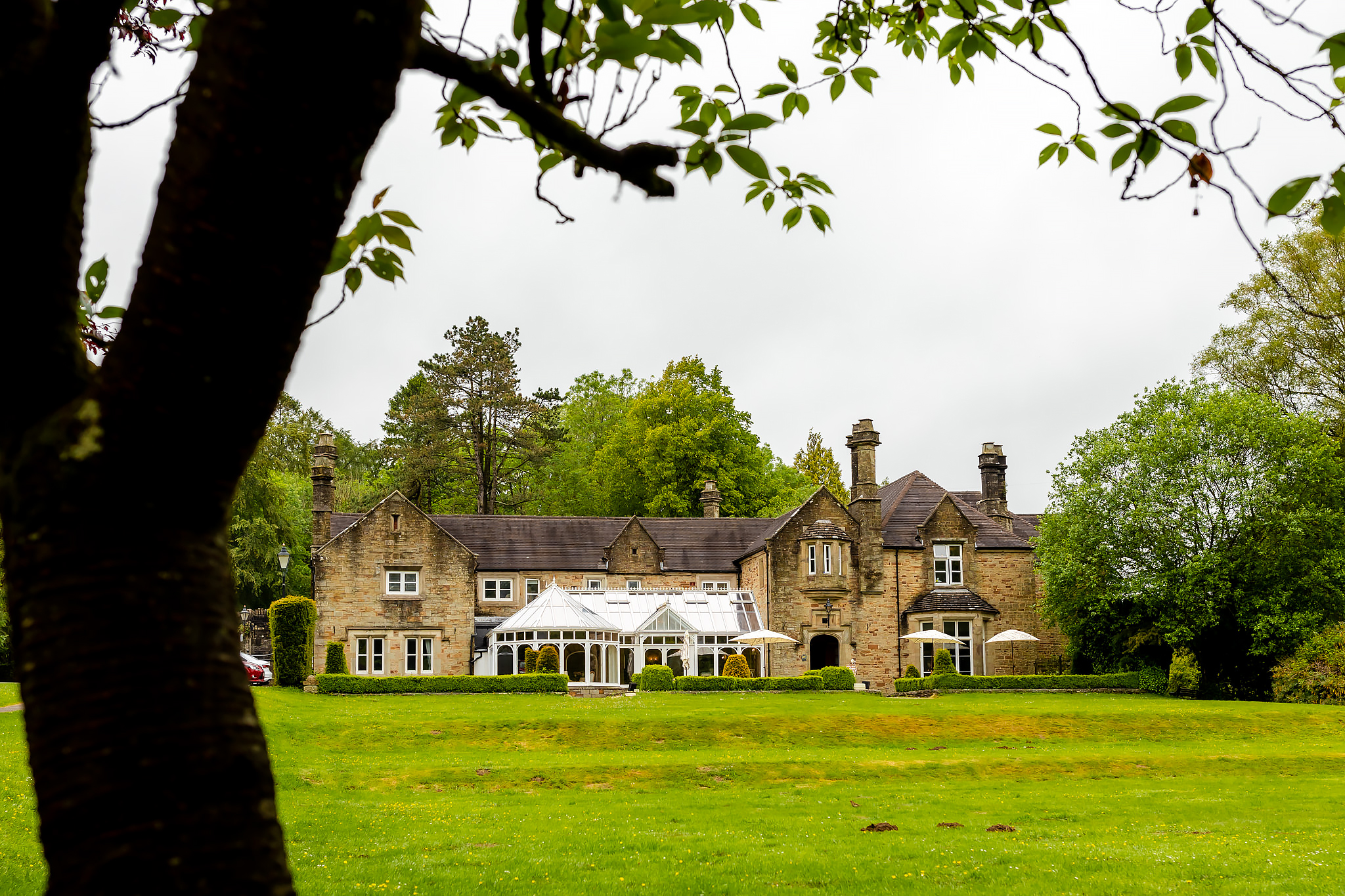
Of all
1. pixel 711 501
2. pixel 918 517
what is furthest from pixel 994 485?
pixel 711 501

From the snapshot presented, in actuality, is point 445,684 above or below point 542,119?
below

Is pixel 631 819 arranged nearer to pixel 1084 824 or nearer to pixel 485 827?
pixel 485 827

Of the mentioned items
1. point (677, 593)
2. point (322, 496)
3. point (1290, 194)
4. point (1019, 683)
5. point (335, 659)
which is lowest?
point (1019, 683)

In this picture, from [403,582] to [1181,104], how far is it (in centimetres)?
4520

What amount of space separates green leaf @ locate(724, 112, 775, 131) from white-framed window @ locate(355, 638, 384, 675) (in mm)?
44823

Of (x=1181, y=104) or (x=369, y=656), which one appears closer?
(x=1181, y=104)

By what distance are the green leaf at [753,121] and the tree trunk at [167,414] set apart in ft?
2.87

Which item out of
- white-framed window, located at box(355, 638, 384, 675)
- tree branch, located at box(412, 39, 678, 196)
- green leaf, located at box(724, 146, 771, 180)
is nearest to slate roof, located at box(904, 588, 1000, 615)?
white-framed window, located at box(355, 638, 384, 675)

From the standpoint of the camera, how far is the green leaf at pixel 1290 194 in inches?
104

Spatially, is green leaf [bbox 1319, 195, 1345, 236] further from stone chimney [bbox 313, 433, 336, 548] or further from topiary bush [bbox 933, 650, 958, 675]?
stone chimney [bbox 313, 433, 336, 548]

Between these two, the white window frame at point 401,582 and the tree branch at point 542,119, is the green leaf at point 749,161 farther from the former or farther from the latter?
the white window frame at point 401,582

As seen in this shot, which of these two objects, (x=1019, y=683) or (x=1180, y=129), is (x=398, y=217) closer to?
(x=1180, y=129)

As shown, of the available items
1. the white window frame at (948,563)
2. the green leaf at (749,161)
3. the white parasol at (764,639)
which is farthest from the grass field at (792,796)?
the white window frame at (948,563)

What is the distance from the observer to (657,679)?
1560 inches
